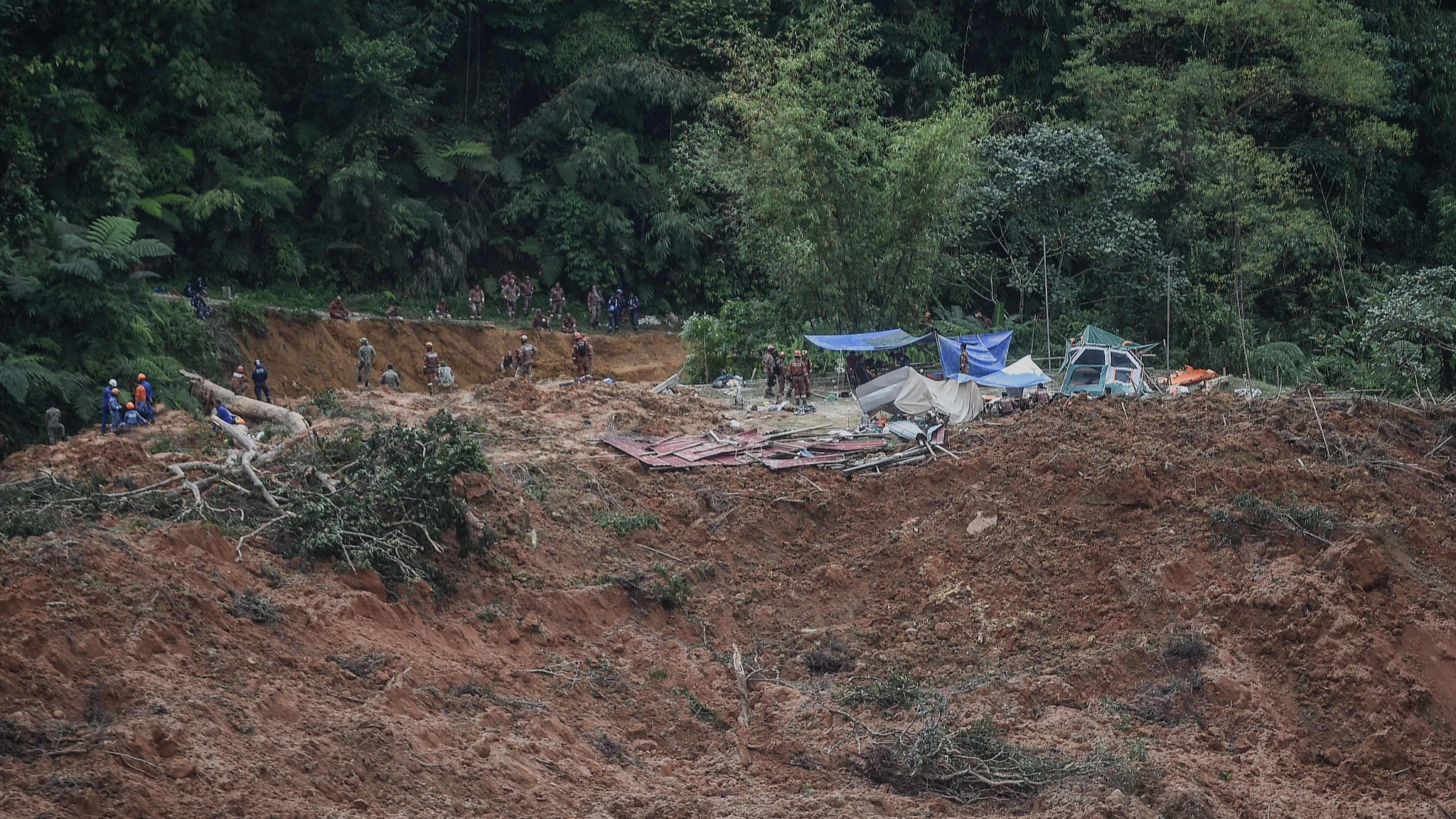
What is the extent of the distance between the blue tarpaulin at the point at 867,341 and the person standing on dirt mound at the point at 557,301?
11.2m

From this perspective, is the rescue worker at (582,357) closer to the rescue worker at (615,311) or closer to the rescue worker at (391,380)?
the rescue worker at (391,380)

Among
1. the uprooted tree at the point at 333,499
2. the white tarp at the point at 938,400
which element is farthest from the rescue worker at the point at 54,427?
the white tarp at the point at 938,400

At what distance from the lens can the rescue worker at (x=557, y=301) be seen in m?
32.3

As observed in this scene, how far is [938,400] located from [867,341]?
332cm

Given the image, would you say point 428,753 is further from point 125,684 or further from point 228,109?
point 228,109

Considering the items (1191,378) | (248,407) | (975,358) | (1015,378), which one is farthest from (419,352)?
(1191,378)

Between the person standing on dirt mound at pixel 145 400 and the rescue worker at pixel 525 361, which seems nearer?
the person standing on dirt mound at pixel 145 400

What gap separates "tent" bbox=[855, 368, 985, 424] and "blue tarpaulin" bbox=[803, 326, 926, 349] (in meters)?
2.34

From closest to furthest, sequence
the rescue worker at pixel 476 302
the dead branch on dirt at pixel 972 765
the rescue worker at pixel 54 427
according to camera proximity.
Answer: the dead branch on dirt at pixel 972 765 → the rescue worker at pixel 54 427 → the rescue worker at pixel 476 302

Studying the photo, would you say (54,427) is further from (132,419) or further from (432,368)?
(432,368)

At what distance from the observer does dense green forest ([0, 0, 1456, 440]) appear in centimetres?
2567

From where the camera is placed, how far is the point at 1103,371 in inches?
826

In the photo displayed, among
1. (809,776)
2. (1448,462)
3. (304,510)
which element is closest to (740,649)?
(809,776)

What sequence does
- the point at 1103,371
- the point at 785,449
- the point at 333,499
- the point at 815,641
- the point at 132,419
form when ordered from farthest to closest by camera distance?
the point at 1103,371, the point at 132,419, the point at 785,449, the point at 815,641, the point at 333,499
